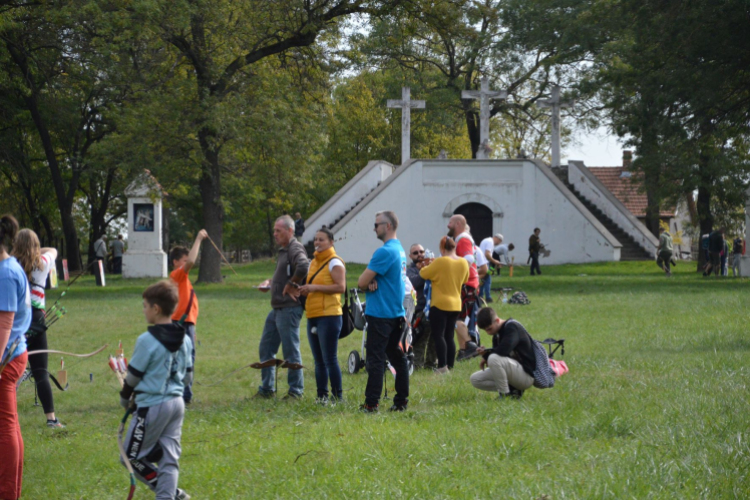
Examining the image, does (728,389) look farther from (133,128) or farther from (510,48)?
(510,48)

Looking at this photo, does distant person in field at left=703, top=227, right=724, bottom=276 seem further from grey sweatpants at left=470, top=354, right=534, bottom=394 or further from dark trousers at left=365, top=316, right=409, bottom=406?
dark trousers at left=365, top=316, right=409, bottom=406

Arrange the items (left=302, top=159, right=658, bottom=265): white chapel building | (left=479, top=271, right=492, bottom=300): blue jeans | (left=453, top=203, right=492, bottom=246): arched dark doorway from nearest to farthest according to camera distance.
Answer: (left=479, top=271, right=492, bottom=300): blue jeans → (left=302, top=159, right=658, bottom=265): white chapel building → (left=453, top=203, right=492, bottom=246): arched dark doorway

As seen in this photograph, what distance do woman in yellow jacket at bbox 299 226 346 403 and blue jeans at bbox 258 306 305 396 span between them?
1.21 feet

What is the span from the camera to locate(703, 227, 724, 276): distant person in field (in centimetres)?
2924

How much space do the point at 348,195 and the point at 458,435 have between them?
33.0 metres

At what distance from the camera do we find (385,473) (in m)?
5.87

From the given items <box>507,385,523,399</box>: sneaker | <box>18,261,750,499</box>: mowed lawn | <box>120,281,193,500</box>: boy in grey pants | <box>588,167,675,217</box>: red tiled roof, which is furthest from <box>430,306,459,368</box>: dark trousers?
<box>588,167,675,217</box>: red tiled roof

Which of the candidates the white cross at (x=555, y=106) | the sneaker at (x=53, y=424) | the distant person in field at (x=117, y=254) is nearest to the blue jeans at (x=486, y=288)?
the sneaker at (x=53, y=424)

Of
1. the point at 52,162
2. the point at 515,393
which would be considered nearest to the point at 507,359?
the point at 515,393

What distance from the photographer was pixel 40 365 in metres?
8.16

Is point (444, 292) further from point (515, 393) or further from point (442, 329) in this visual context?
point (515, 393)

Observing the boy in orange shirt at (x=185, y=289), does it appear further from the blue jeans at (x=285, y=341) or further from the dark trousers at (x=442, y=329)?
the dark trousers at (x=442, y=329)

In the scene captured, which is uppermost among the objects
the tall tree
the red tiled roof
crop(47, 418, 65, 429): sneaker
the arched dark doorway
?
the tall tree

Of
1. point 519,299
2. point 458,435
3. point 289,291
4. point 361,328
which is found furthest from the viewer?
point 519,299
